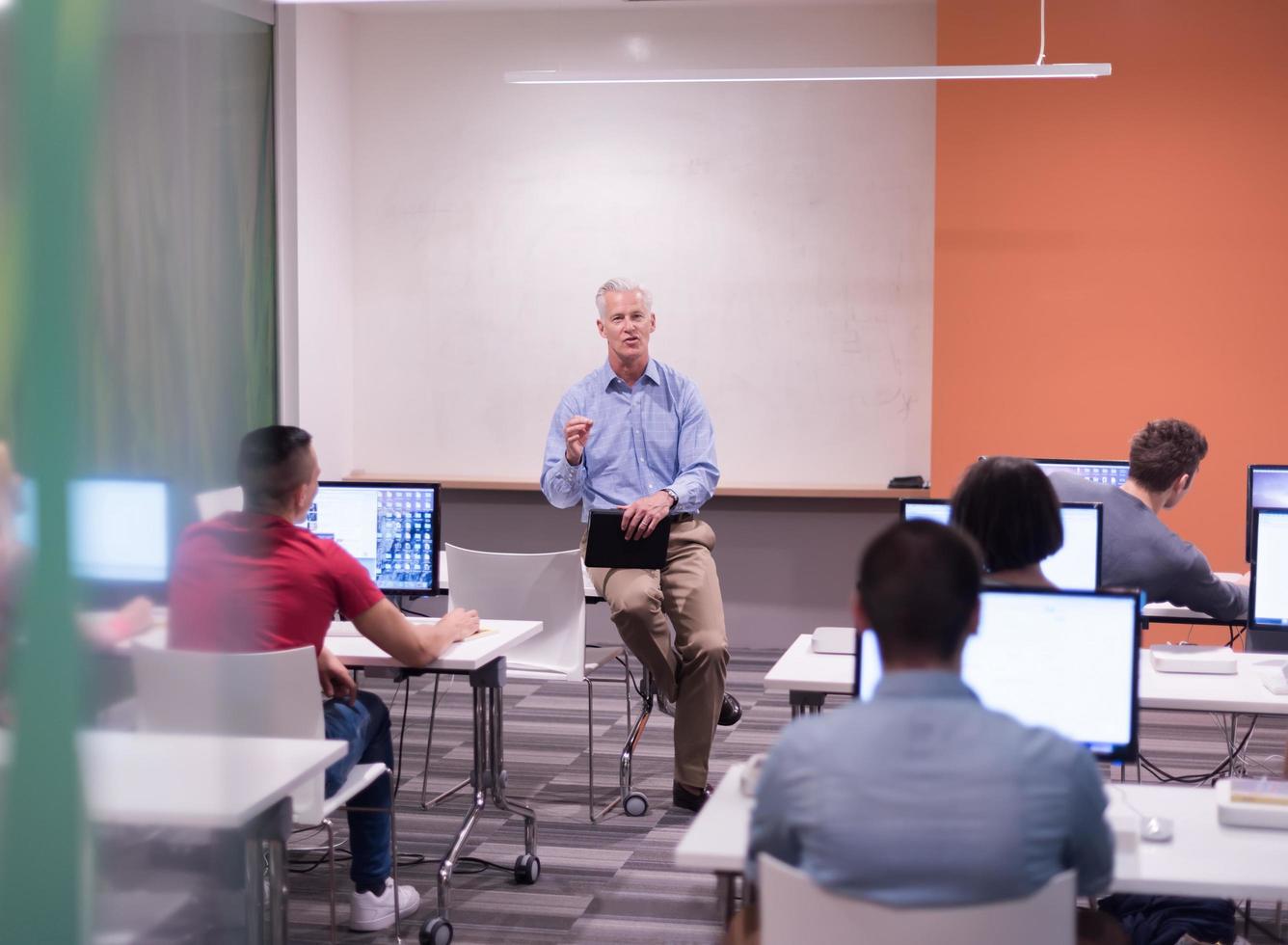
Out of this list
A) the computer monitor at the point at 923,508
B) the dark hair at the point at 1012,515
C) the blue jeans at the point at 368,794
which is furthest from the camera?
the computer monitor at the point at 923,508

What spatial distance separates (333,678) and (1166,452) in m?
2.23

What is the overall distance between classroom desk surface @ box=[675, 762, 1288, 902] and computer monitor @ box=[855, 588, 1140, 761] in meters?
0.14

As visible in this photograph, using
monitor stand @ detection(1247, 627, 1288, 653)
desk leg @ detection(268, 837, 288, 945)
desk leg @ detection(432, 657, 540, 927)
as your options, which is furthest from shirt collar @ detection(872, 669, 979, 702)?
monitor stand @ detection(1247, 627, 1288, 653)

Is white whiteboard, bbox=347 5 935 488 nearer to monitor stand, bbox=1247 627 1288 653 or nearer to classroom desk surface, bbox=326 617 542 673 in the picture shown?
monitor stand, bbox=1247 627 1288 653

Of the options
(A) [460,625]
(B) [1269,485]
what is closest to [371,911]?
(A) [460,625]

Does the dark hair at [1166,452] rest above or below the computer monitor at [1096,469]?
above

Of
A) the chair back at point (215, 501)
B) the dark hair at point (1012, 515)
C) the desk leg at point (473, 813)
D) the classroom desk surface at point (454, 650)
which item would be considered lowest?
the desk leg at point (473, 813)

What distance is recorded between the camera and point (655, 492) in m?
4.65

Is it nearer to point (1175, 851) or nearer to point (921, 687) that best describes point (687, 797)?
point (1175, 851)

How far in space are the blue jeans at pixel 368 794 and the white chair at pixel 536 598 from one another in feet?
2.67

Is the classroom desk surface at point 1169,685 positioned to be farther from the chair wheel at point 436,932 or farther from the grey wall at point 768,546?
the grey wall at point 768,546

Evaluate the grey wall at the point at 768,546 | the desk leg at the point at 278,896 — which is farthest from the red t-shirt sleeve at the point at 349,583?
the grey wall at the point at 768,546

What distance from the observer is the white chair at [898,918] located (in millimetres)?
1530

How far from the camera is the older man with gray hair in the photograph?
4.42 meters
